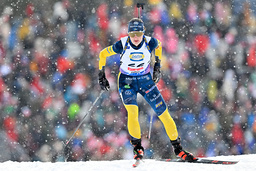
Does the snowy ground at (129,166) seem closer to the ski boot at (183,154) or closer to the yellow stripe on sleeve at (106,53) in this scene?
the ski boot at (183,154)

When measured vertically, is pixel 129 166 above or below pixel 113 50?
below

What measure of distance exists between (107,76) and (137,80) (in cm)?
56

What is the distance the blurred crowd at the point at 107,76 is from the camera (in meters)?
2.88

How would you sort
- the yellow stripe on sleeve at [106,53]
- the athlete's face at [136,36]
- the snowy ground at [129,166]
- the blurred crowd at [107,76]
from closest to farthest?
1. the snowy ground at [129,166]
2. the athlete's face at [136,36]
3. the yellow stripe on sleeve at [106,53]
4. the blurred crowd at [107,76]

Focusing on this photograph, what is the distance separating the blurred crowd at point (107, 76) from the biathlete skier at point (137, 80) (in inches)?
19.6

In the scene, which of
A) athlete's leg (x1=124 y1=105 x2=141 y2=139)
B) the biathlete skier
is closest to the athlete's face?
the biathlete skier

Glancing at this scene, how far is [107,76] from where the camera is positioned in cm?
290

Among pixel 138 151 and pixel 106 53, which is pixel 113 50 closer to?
pixel 106 53

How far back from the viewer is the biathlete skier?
2338 millimetres

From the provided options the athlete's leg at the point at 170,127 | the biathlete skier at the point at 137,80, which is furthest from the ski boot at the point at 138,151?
the athlete's leg at the point at 170,127

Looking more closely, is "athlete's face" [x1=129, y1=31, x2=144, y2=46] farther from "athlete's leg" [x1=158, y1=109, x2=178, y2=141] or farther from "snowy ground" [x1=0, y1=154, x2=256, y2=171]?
"snowy ground" [x1=0, y1=154, x2=256, y2=171]

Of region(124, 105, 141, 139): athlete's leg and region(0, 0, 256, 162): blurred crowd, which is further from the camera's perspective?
region(0, 0, 256, 162): blurred crowd

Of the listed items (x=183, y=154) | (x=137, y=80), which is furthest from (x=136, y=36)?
(x=183, y=154)

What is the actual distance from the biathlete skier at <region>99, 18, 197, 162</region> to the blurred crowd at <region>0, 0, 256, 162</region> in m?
0.50
